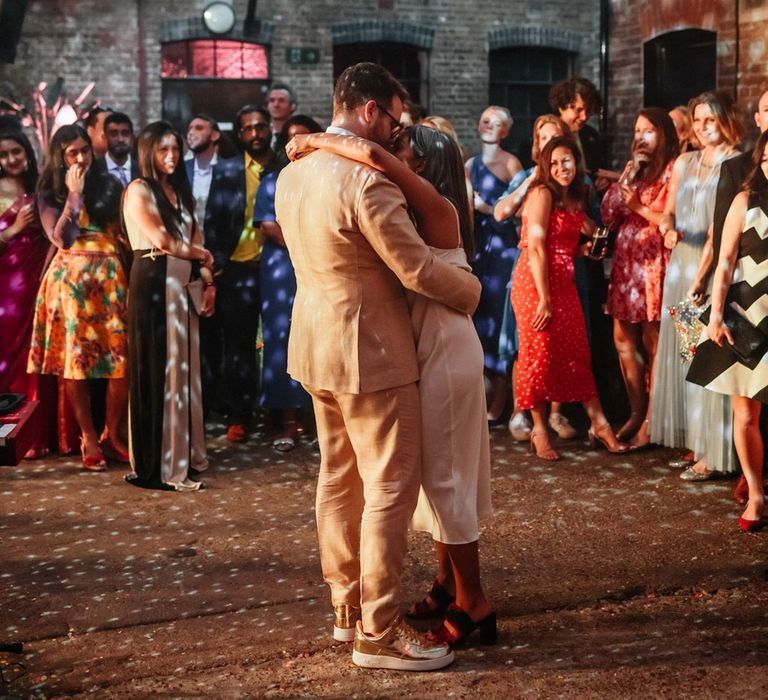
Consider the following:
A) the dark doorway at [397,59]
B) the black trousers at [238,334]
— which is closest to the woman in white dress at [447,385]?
the black trousers at [238,334]

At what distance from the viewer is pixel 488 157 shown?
788 centimetres

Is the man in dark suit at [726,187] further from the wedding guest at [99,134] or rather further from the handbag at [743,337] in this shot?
the wedding guest at [99,134]

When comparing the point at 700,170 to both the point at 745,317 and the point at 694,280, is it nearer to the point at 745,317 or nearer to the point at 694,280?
the point at 694,280

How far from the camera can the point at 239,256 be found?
25.0 feet

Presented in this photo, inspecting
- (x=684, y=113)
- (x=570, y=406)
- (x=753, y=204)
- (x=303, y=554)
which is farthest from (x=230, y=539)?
(x=684, y=113)

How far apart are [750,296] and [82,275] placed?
3710mm

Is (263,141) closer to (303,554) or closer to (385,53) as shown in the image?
(303,554)

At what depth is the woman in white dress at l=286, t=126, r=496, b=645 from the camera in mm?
3869

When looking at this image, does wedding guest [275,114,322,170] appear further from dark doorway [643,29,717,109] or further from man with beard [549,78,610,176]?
dark doorway [643,29,717,109]

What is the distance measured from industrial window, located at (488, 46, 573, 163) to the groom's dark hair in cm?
1223

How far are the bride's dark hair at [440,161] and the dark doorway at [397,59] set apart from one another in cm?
1155

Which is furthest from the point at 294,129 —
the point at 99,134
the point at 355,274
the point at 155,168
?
the point at 355,274

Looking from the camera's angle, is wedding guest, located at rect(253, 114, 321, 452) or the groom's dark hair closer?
the groom's dark hair

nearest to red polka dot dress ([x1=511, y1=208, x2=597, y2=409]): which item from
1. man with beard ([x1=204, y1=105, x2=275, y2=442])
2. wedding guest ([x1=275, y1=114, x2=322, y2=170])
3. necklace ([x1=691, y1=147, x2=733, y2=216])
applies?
necklace ([x1=691, y1=147, x2=733, y2=216])
